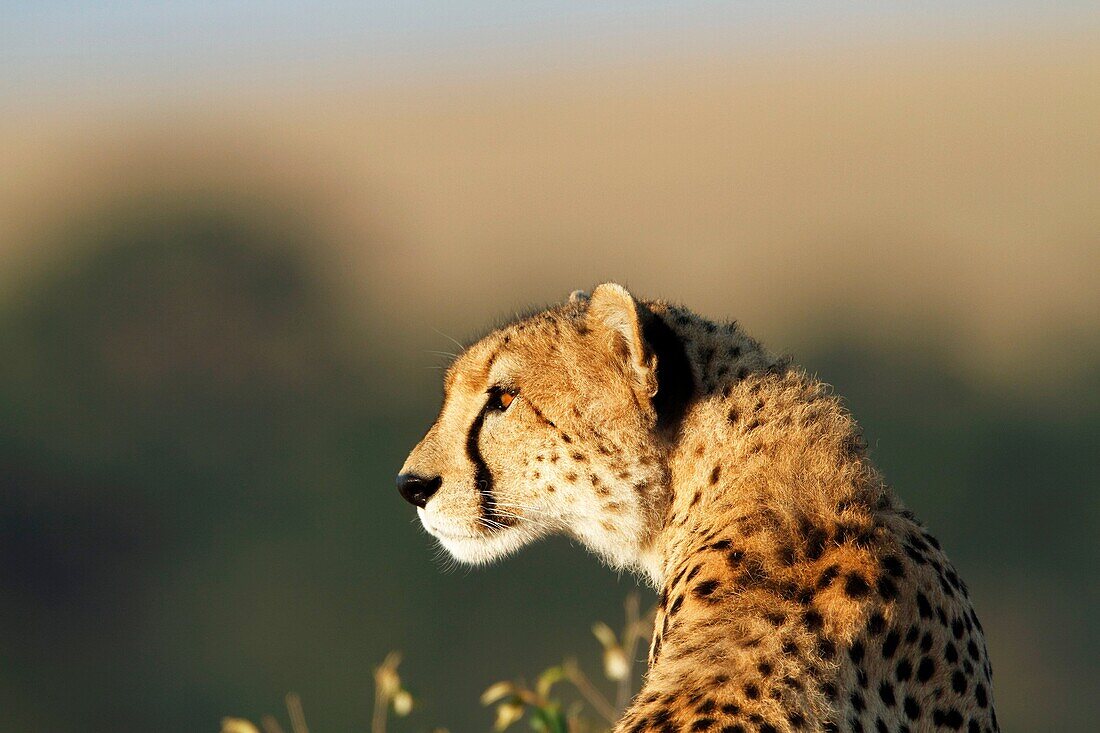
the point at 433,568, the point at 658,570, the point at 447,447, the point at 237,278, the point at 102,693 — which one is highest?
the point at 447,447

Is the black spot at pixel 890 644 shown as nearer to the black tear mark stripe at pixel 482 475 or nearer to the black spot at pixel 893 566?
the black spot at pixel 893 566

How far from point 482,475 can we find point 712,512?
1.81 feet

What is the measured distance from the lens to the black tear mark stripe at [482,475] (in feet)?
10.0

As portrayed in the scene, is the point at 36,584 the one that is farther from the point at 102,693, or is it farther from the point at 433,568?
the point at 433,568

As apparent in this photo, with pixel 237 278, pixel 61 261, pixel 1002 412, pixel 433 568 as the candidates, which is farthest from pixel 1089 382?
pixel 61 261

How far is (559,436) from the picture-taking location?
2.95 m

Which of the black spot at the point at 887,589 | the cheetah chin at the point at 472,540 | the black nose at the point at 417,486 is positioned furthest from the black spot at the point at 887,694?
the black nose at the point at 417,486

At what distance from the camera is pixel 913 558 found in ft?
8.29

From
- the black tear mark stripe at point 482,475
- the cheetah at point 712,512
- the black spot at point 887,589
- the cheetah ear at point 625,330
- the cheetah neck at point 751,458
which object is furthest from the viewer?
the black tear mark stripe at point 482,475

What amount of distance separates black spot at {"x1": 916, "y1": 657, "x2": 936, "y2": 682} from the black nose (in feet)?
3.50

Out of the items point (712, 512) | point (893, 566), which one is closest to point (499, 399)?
point (712, 512)

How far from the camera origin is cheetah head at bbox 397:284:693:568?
287cm

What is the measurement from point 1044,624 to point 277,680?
8138 mm

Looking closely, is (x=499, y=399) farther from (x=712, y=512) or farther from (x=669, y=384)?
(x=712, y=512)
